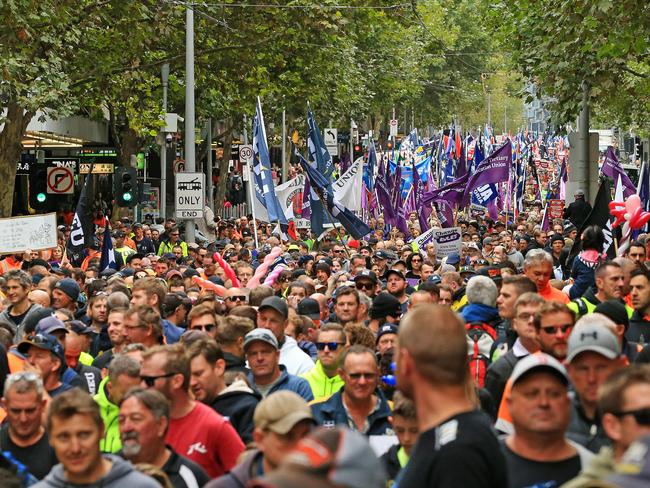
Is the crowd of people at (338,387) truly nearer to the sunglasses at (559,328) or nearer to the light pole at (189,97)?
the sunglasses at (559,328)

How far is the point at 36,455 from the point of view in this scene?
24.1 ft

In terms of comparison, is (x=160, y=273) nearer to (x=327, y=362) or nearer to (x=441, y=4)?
(x=327, y=362)

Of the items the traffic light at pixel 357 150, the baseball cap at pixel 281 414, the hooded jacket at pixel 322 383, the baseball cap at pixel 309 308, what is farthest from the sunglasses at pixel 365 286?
the traffic light at pixel 357 150

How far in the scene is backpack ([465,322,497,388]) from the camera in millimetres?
9445

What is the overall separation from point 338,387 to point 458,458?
4.64 metres

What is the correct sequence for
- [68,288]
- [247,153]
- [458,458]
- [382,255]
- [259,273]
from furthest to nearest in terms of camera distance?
[247,153] → [382,255] → [259,273] → [68,288] → [458,458]

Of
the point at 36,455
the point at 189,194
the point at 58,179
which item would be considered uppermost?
the point at 58,179

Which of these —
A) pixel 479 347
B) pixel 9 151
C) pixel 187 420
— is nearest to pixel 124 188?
pixel 9 151

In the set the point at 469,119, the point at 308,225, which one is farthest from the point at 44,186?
the point at 469,119

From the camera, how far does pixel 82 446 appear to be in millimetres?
6094

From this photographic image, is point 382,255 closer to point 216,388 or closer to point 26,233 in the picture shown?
point 26,233

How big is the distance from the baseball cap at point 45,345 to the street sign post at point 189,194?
55.3ft

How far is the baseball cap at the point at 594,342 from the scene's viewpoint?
6.03m

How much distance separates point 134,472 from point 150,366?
1.52 metres
